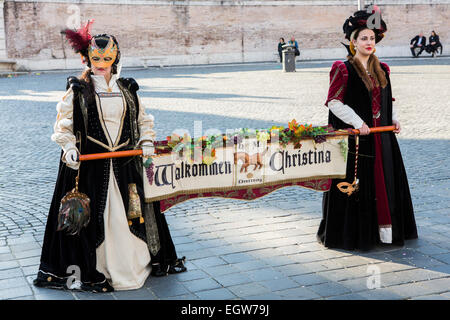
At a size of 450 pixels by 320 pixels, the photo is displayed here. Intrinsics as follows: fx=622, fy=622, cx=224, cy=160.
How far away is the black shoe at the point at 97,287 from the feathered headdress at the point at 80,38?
1.71 m

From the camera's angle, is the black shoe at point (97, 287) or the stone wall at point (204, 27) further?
the stone wall at point (204, 27)

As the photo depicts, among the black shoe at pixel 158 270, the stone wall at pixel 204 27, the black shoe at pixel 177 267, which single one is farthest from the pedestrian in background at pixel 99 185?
the stone wall at pixel 204 27

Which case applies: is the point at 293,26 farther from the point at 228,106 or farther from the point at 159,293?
the point at 159,293

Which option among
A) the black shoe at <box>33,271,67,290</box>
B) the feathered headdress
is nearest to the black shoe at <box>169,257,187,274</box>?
the black shoe at <box>33,271,67,290</box>

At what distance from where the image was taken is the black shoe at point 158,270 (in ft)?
15.8

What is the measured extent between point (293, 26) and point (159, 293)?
36.2 m

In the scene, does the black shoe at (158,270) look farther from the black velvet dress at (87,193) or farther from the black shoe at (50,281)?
the black shoe at (50,281)

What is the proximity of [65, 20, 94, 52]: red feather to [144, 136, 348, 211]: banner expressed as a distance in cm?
100

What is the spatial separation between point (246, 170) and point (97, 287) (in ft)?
4.74

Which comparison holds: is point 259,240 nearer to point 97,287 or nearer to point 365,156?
point 365,156

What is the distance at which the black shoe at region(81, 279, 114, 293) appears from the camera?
4484mm

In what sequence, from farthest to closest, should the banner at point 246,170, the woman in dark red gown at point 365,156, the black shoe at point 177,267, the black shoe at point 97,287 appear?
1. the woman in dark red gown at point 365,156
2. the black shoe at point 177,267
3. the banner at point 246,170
4. the black shoe at point 97,287

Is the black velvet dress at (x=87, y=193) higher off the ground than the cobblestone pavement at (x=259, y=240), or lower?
higher

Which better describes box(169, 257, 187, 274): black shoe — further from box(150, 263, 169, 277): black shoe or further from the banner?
the banner
